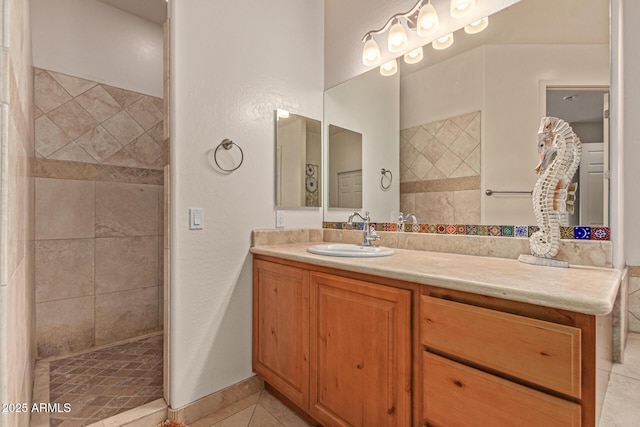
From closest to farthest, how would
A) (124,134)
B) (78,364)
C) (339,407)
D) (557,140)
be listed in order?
1. (557,140)
2. (339,407)
3. (78,364)
4. (124,134)

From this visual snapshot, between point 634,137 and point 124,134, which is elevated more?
point 124,134

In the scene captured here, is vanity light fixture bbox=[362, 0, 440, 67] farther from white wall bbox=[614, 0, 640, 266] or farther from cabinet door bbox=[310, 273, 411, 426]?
cabinet door bbox=[310, 273, 411, 426]

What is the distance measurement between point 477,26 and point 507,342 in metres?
1.52

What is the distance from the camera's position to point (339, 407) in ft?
4.35

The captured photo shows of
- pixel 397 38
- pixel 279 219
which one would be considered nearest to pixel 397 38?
pixel 397 38

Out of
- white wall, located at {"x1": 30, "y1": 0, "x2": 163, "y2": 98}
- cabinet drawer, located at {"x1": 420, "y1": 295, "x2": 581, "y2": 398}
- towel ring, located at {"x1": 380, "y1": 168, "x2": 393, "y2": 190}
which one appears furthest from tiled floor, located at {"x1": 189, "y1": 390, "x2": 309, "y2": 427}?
white wall, located at {"x1": 30, "y1": 0, "x2": 163, "y2": 98}

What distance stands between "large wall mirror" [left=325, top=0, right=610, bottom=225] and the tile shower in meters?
2.02

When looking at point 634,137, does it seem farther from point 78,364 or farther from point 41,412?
point 78,364

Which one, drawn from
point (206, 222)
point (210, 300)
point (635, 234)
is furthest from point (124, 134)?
point (635, 234)

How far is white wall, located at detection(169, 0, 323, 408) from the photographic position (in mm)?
1589

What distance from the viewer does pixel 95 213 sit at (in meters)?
2.36

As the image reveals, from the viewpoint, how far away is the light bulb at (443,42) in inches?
64.6

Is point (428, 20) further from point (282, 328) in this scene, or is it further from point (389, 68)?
point (282, 328)

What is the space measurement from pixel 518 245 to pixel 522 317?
2.22ft
